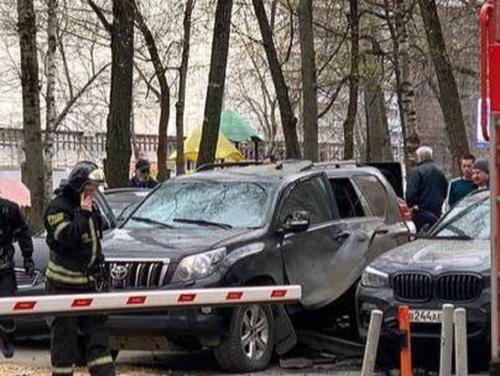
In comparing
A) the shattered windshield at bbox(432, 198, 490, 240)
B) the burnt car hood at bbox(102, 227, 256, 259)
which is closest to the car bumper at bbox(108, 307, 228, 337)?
the burnt car hood at bbox(102, 227, 256, 259)

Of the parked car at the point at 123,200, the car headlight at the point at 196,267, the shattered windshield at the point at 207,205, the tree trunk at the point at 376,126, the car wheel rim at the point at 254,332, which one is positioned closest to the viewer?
the car headlight at the point at 196,267

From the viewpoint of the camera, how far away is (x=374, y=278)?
9.59 metres

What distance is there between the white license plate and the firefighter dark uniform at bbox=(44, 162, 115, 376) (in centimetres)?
268

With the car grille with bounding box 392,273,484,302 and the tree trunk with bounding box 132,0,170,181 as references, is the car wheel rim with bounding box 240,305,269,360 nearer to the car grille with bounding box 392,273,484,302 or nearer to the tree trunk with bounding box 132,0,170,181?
the car grille with bounding box 392,273,484,302

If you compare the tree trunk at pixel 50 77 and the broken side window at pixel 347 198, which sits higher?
the tree trunk at pixel 50 77

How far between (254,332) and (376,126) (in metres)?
24.8

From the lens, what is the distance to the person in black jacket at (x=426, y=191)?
47.1 ft

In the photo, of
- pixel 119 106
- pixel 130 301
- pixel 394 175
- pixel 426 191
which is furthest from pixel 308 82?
pixel 130 301

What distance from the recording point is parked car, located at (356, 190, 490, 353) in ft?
29.2

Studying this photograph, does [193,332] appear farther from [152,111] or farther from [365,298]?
[152,111]

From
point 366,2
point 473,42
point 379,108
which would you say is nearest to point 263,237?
point 366,2

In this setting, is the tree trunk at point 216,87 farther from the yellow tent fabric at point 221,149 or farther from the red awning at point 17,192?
the yellow tent fabric at point 221,149

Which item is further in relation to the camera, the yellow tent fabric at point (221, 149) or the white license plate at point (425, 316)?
the yellow tent fabric at point (221, 149)

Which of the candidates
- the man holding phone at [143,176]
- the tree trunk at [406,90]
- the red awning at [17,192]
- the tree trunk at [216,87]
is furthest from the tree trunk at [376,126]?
the man holding phone at [143,176]
